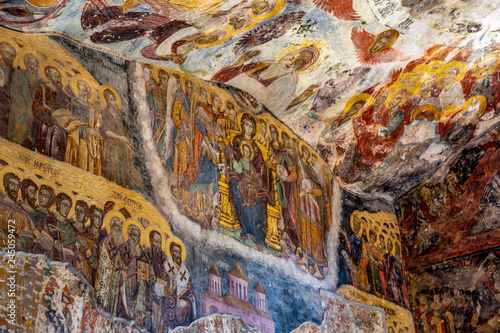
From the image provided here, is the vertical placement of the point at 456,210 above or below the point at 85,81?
above

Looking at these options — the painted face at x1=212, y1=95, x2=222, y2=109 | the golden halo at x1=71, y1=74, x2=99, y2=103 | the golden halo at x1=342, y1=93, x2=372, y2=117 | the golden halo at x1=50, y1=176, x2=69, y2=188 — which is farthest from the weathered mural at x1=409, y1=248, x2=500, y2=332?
the golden halo at x1=50, y1=176, x2=69, y2=188

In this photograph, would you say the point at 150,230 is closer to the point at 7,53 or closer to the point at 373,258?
the point at 7,53

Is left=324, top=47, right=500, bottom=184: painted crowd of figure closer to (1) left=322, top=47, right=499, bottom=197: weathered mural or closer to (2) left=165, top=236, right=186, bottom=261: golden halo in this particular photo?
(1) left=322, top=47, right=499, bottom=197: weathered mural

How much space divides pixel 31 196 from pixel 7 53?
1.71 metres

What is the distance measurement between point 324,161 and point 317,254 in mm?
2128

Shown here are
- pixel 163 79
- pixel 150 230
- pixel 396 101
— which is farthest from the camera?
pixel 396 101

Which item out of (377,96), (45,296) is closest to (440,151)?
(377,96)

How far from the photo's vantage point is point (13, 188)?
5.35m

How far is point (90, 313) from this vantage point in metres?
5.47

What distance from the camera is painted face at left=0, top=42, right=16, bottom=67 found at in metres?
5.95

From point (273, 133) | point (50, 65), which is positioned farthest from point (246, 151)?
point (50, 65)

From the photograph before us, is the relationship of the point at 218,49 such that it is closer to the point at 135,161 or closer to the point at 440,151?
the point at 135,161

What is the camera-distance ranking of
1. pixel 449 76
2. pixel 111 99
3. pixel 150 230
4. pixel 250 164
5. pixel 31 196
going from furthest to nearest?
pixel 449 76, pixel 250 164, pixel 111 99, pixel 150 230, pixel 31 196

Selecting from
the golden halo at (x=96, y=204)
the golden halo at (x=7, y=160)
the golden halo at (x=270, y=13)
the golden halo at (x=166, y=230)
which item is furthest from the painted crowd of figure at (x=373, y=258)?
the golden halo at (x=7, y=160)
